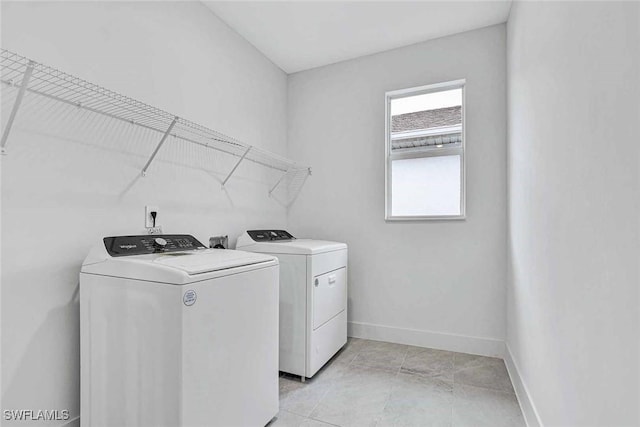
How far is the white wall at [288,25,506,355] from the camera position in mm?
2525

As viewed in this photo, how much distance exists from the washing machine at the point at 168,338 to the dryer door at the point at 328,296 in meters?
0.66

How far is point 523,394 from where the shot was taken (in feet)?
5.91

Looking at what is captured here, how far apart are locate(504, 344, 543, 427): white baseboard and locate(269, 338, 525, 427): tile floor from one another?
4 centimetres

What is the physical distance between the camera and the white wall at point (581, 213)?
0.76m

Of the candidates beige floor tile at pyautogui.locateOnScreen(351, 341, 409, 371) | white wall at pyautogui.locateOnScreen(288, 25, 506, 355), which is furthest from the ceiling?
beige floor tile at pyautogui.locateOnScreen(351, 341, 409, 371)

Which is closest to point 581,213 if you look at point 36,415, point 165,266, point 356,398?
point 165,266

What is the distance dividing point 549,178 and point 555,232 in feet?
0.80

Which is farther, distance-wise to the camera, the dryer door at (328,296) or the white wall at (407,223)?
the white wall at (407,223)

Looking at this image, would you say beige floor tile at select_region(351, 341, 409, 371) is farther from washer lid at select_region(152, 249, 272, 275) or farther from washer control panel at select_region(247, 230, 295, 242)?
washer lid at select_region(152, 249, 272, 275)

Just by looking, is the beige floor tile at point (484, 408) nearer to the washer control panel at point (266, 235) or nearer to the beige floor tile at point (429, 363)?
the beige floor tile at point (429, 363)

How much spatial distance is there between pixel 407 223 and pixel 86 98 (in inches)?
91.4

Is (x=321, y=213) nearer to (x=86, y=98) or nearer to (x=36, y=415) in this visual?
(x=86, y=98)

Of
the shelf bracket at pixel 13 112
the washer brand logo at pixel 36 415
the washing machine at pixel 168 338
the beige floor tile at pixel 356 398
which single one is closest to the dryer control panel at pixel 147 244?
the washing machine at pixel 168 338

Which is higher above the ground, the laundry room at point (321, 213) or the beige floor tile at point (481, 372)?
the laundry room at point (321, 213)
